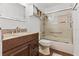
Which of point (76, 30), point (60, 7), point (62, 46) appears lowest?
point (62, 46)

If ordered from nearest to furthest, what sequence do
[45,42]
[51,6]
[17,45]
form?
1. [17,45]
2. [51,6]
3. [45,42]

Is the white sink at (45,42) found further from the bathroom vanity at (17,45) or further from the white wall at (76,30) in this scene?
the white wall at (76,30)

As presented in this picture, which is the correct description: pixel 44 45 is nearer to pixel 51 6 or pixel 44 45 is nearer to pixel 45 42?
pixel 45 42

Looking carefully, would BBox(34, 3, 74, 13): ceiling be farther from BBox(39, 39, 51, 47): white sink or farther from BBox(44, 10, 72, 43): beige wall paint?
BBox(39, 39, 51, 47): white sink

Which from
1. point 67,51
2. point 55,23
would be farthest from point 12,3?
point 67,51

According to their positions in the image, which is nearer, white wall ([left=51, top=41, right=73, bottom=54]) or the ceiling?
the ceiling

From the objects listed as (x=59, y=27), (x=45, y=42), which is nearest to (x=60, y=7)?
(x=59, y=27)

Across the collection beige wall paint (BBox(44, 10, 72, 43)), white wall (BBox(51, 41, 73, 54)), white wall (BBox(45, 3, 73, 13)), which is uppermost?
white wall (BBox(45, 3, 73, 13))

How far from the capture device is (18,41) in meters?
0.92

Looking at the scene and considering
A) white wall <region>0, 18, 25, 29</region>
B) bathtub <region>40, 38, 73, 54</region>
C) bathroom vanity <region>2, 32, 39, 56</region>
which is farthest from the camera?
bathtub <region>40, 38, 73, 54</region>

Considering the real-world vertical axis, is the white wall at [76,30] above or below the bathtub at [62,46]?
above

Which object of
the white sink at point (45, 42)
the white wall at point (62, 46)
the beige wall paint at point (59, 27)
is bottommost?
the white wall at point (62, 46)

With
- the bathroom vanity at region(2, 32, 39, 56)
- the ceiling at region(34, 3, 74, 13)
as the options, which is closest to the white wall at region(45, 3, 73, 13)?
the ceiling at region(34, 3, 74, 13)

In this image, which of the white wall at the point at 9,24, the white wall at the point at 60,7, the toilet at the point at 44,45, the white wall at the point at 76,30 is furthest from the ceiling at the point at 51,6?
the toilet at the point at 44,45
